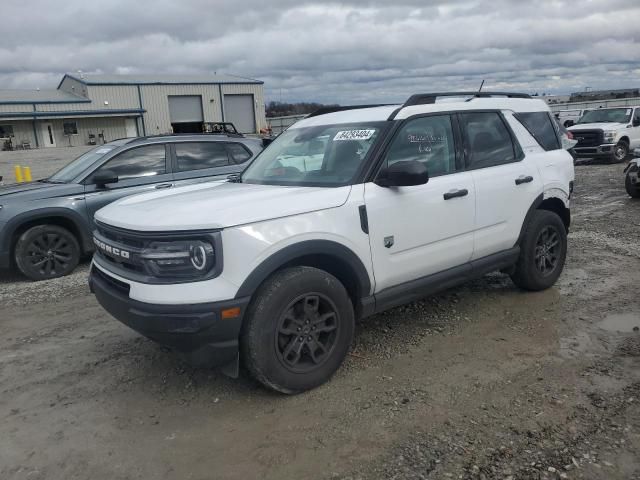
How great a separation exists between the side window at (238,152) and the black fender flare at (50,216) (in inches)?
92.4

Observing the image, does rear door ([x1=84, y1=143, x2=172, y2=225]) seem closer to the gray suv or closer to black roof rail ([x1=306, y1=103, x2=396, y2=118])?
the gray suv

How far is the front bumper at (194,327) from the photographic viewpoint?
3064 mm

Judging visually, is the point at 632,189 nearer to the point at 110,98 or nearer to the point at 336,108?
the point at 336,108

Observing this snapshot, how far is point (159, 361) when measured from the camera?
4.18 m

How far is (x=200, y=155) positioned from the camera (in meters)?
7.85

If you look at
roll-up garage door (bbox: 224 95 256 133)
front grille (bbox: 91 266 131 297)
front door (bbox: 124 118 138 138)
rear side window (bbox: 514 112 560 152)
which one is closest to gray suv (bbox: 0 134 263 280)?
front grille (bbox: 91 266 131 297)

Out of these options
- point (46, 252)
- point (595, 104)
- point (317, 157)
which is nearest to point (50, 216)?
point (46, 252)

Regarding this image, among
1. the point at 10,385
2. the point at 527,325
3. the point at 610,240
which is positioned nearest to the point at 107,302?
the point at 10,385

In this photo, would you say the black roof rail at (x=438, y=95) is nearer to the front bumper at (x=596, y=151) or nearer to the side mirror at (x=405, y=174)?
the side mirror at (x=405, y=174)

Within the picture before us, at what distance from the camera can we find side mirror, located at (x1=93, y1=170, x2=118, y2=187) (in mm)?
6863

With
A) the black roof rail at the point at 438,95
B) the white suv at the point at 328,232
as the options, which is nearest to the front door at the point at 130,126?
the white suv at the point at 328,232

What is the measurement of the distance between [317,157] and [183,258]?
1568mm

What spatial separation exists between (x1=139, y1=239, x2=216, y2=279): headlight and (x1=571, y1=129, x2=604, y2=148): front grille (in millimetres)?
16964

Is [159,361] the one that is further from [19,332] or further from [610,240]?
[610,240]
